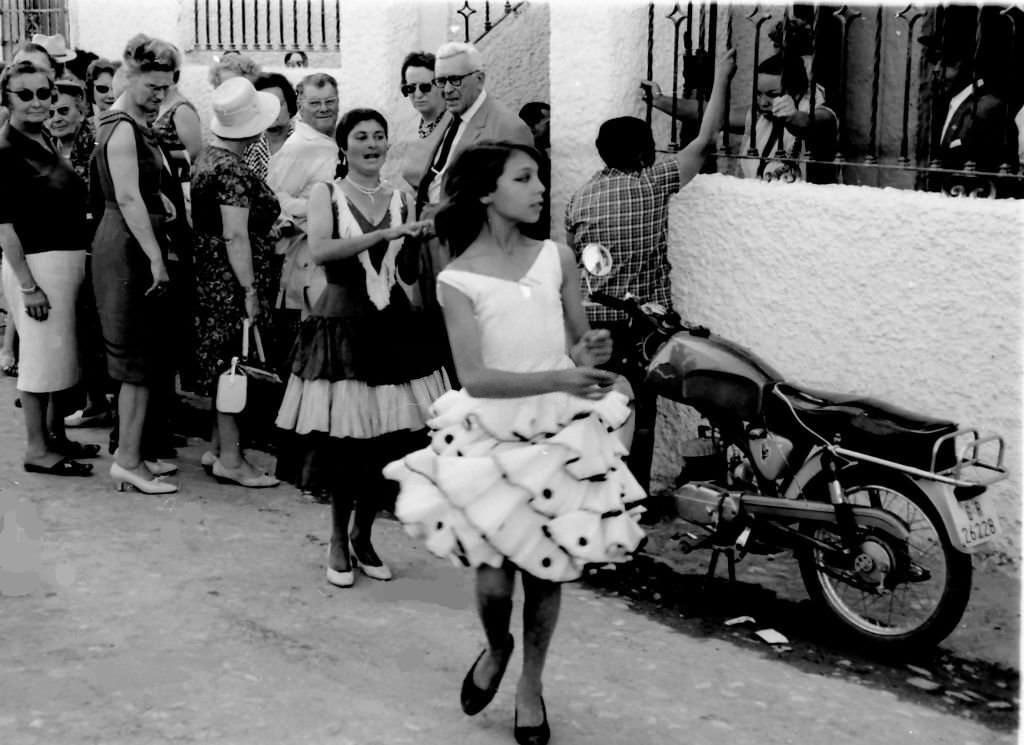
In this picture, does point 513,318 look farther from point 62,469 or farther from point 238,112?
point 62,469

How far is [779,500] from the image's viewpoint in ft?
18.7

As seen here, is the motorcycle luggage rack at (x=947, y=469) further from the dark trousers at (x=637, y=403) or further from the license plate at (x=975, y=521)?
the dark trousers at (x=637, y=403)

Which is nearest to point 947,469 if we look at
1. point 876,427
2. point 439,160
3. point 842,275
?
point 876,427

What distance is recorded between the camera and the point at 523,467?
437 cm

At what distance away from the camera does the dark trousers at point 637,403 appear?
689cm

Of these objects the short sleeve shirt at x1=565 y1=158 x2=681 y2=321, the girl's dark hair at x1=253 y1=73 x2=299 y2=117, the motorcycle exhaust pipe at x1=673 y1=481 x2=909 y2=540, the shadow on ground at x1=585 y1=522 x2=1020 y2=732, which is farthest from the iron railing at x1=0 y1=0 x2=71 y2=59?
the motorcycle exhaust pipe at x1=673 y1=481 x2=909 y2=540

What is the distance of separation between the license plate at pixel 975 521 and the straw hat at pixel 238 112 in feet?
13.1

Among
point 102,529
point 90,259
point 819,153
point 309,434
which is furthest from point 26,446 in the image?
point 819,153

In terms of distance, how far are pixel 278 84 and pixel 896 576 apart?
5140mm

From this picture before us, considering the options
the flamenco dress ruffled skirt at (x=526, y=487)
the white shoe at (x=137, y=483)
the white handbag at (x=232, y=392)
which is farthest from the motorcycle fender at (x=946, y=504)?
the white shoe at (x=137, y=483)

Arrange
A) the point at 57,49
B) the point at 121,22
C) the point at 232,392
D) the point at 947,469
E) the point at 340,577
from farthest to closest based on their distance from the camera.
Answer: the point at 121,22
the point at 57,49
the point at 232,392
the point at 340,577
the point at 947,469

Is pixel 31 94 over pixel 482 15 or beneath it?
beneath

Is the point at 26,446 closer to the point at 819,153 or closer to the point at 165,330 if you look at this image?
the point at 165,330

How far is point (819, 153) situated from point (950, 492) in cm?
261
